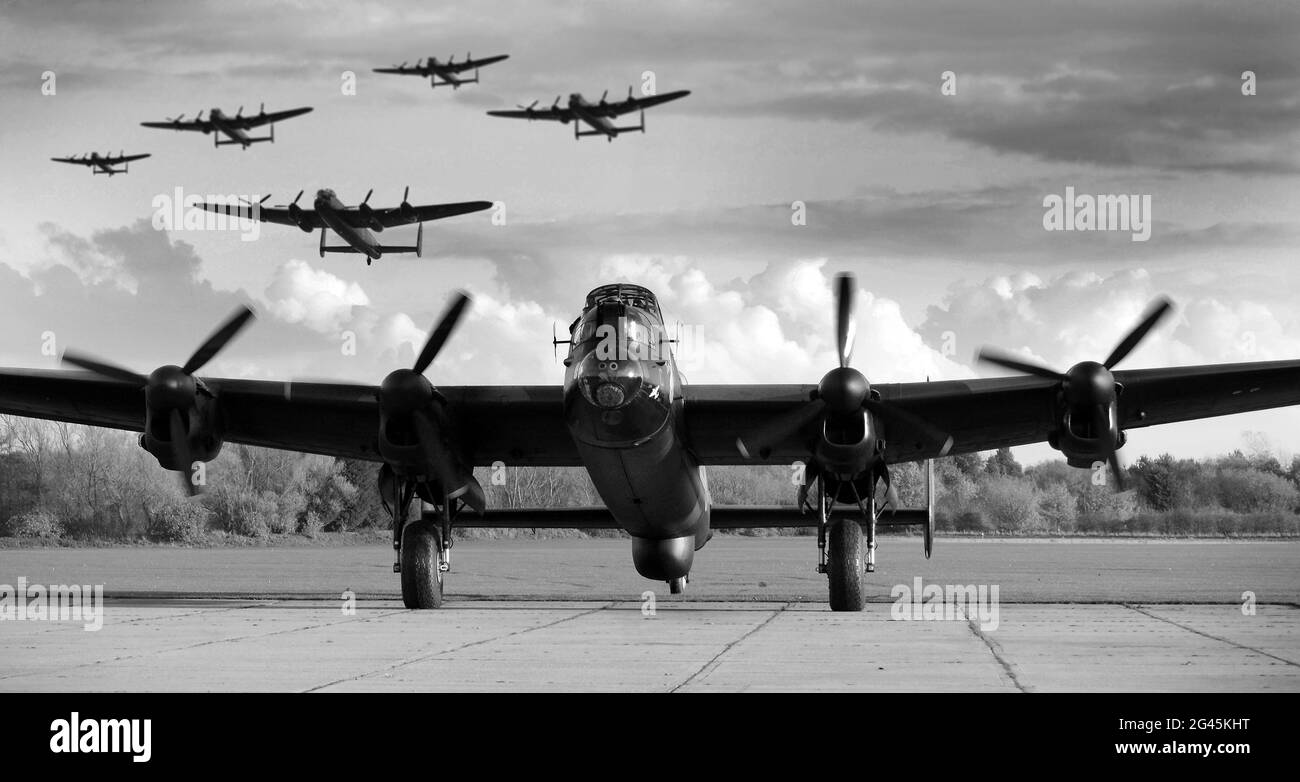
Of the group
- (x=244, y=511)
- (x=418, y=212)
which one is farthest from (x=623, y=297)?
(x=244, y=511)

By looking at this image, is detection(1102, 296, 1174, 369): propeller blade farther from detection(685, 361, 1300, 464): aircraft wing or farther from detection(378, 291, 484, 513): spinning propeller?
detection(378, 291, 484, 513): spinning propeller

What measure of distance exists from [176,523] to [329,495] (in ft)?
24.3

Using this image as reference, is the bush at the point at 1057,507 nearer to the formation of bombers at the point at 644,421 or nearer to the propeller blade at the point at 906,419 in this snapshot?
the formation of bombers at the point at 644,421

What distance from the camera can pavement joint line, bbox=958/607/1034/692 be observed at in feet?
41.2

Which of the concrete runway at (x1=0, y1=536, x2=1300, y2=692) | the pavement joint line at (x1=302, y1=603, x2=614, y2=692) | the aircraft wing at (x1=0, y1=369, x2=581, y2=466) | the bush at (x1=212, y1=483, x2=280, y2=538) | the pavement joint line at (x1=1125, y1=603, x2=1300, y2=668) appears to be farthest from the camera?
the bush at (x1=212, y1=483, x2=280, y2=538)

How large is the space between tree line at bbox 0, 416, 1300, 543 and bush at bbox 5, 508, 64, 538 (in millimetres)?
74

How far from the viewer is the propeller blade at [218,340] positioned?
22703 millimetres

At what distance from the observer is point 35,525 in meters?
54.7

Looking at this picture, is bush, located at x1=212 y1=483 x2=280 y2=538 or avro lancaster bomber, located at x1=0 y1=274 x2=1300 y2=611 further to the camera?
bush, located at x1=212 y1=483 x2=280 y2=538

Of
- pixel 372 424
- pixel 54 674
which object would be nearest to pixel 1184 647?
pixel 54 674

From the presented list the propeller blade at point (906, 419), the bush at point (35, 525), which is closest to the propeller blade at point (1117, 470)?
the propeller blade at point (906, 419)

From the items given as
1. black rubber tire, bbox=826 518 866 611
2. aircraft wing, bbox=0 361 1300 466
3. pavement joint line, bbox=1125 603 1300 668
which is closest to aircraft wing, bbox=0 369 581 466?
aircraft wing, bbox=0 361 1300 466
